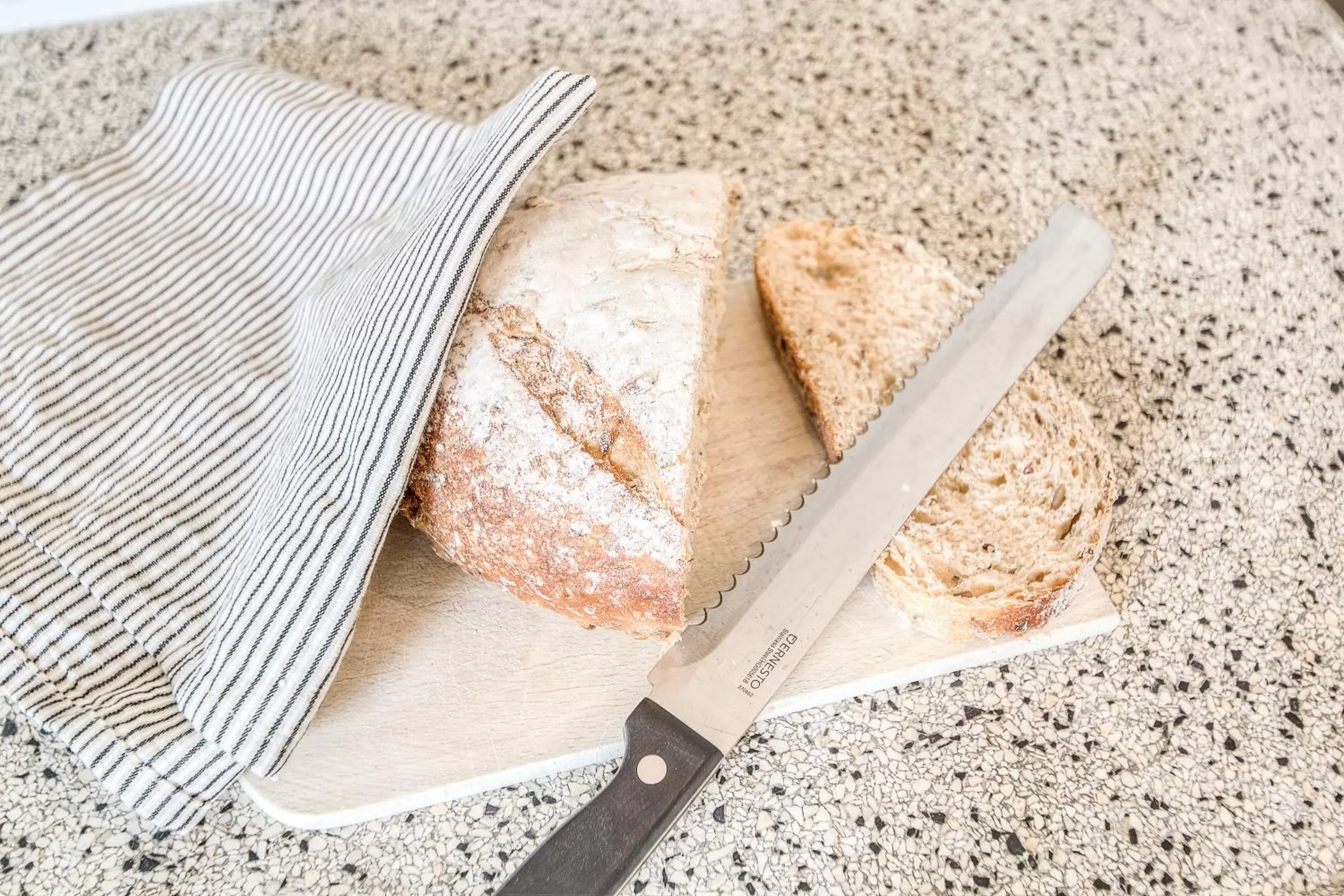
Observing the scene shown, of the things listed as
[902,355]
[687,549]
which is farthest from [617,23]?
[687,549]

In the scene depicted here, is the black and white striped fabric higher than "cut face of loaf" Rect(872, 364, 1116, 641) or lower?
lower

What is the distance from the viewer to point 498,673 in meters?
1.17

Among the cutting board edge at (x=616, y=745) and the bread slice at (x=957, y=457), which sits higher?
the bread slice at (x=957, y=457)

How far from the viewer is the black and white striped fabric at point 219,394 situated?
1.07 metres

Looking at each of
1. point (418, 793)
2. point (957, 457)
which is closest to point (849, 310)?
point (957, 457)

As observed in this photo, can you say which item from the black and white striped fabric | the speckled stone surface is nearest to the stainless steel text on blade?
the speckled stone surface

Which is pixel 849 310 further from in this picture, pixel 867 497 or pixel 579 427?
pixel 579 427

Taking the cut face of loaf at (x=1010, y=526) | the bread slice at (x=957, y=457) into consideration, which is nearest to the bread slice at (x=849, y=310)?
the bread slice at (x=957, y=457)

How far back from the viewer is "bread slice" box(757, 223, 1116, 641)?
1.19m

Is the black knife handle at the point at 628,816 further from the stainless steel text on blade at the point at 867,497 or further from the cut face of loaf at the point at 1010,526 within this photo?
the cut face of loaf at the point at 1010,526

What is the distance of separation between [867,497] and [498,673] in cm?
47

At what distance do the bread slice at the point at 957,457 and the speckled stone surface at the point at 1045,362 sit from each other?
12cm

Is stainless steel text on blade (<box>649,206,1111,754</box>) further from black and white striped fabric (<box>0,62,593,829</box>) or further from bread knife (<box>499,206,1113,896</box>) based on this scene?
black and white striped fabric (<box>0,62,593,829</box>)

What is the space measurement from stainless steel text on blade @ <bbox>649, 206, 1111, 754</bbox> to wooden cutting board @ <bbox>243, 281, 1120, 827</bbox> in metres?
0.06
